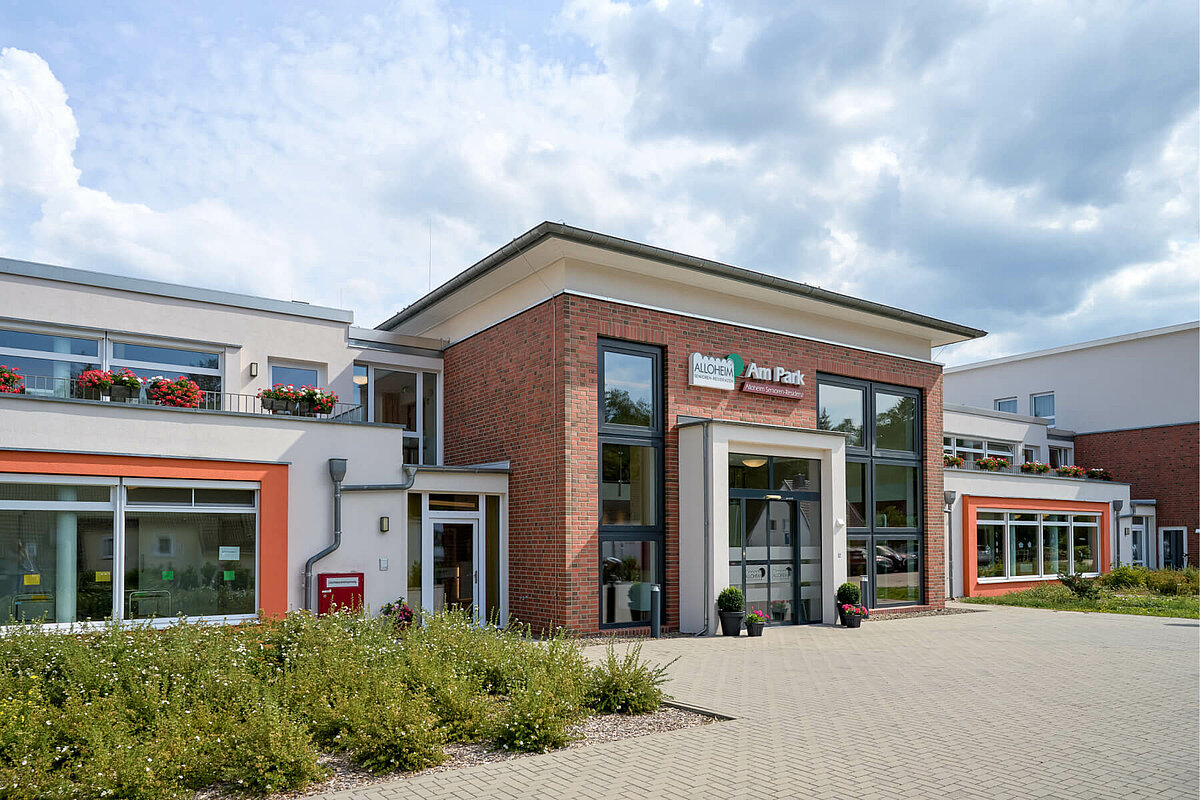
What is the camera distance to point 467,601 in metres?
14.5

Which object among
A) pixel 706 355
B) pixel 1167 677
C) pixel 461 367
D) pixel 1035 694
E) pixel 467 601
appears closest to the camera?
pixel 1035 694

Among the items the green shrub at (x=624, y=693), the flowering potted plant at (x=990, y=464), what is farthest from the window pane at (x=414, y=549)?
the flowering potted plant at (x=990, y=464)

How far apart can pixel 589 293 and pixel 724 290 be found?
2.93 metres

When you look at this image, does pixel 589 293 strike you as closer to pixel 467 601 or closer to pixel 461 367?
pixel 461 367

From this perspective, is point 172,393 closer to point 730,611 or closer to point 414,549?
point 414,549

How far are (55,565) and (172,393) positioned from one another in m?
2.56

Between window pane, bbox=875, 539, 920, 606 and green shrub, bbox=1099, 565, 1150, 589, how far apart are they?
28.6 feet

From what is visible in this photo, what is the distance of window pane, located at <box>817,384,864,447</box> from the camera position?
1761cm

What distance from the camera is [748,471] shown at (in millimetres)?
15578

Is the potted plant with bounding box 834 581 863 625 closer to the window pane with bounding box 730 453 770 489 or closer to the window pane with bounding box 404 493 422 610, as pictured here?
the window pane with bounding box 730 453 770 489

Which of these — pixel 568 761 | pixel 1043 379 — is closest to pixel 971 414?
pixel 1043 379

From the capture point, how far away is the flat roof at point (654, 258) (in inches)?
531

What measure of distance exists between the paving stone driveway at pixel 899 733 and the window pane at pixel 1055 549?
479 inches

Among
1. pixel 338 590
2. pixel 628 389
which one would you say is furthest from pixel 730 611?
pixel 338 590
